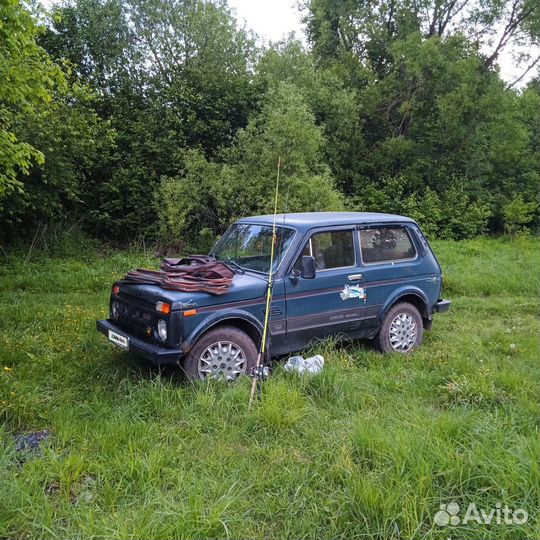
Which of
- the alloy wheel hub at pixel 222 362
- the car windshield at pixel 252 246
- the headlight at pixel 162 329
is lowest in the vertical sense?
the alloy wheel hub at pixel 222 362

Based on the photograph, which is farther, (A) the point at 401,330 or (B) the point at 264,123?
(B) the point at 264,123

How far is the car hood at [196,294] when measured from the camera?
4.63 metres

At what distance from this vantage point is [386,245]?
620 cm

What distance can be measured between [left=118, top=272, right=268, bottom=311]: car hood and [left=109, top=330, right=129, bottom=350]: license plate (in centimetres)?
41

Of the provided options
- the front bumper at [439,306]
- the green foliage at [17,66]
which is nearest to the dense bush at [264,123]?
the green foliage at [17,66]

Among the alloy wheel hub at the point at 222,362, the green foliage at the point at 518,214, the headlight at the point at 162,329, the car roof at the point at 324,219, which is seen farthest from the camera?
the green foliage at the point at 518,214

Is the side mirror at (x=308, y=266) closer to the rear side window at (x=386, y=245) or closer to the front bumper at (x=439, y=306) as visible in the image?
the rear side window at (x=386, y=245)

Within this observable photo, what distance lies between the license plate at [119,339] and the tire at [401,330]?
3.03 meters

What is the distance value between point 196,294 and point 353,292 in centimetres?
197

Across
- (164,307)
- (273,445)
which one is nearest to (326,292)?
(164,307)

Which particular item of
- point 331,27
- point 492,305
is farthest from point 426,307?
point 331,27

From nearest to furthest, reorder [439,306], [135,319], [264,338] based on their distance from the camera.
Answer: [264,338] → [135,319] → [439,306]

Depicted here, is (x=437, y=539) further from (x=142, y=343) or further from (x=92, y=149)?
(x=92, y=149)

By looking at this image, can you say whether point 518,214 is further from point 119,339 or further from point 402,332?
point 119,339
